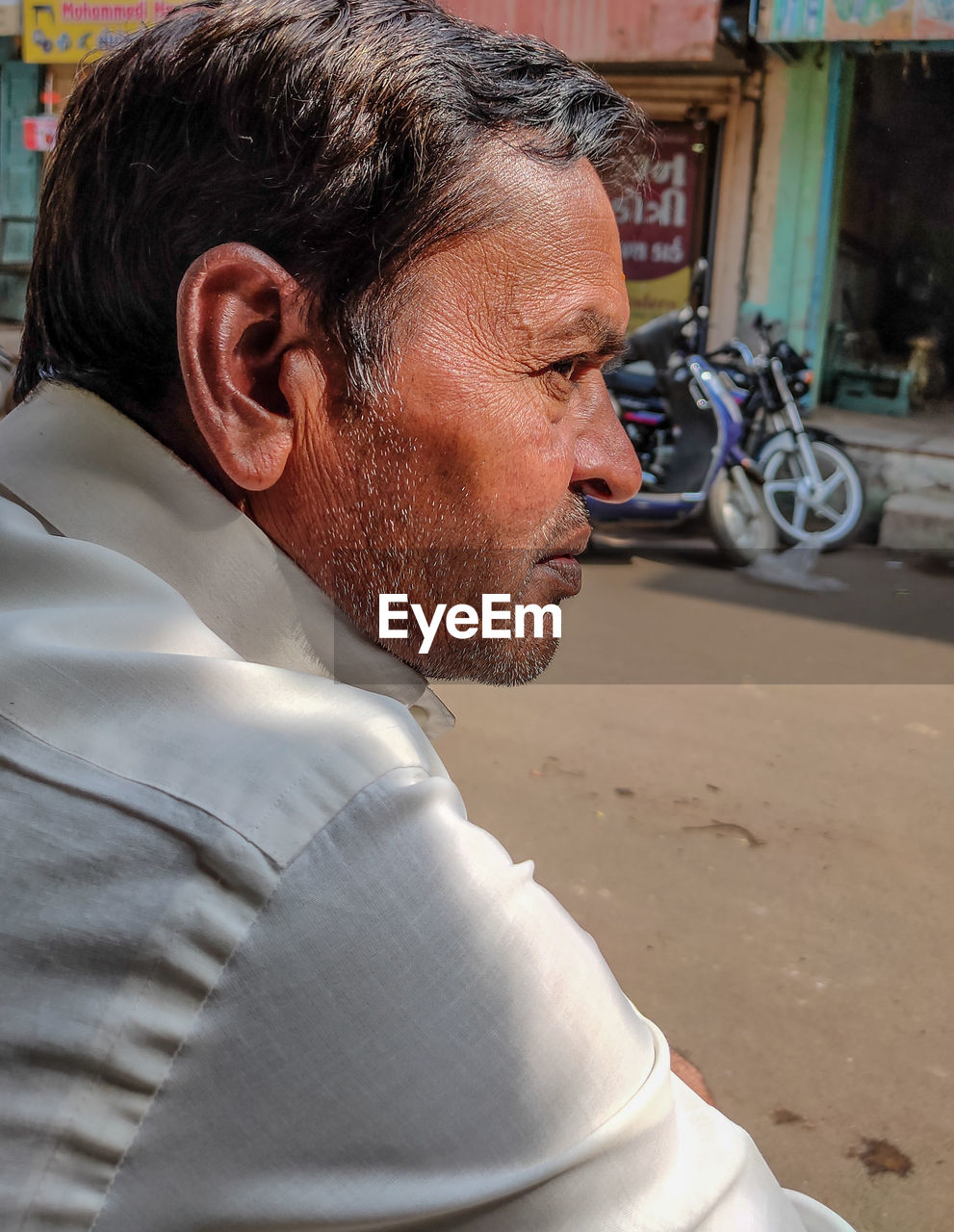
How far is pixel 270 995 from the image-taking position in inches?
24.3

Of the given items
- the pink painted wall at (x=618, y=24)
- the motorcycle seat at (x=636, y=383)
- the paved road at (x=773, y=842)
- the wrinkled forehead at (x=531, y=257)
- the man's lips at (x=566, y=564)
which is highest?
the pink painted wall at (x=618, y=24)

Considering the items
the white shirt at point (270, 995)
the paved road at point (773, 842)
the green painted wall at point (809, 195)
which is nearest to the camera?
the white shirt at point (270, 995)

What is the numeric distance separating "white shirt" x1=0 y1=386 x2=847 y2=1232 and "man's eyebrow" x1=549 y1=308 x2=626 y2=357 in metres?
0.53

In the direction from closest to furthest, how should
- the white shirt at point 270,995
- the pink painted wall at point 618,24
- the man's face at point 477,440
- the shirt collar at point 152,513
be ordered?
the white shirt at point 270,995 < the shirt collar at point 152,513 < the man's face at point 477,440 < the pink painted wall at point 618,24

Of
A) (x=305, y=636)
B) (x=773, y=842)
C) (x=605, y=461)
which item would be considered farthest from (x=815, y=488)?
(x=305, y=636)

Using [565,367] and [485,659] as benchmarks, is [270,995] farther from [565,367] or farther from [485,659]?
[565,367]

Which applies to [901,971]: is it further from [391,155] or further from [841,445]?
[841,445]

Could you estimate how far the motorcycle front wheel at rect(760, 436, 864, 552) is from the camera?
6570 mm

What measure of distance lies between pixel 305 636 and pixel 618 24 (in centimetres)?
866

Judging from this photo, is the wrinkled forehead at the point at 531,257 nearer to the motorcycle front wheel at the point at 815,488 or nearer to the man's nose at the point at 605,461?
the man's nose at the point at 605,461

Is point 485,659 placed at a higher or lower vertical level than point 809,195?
lower

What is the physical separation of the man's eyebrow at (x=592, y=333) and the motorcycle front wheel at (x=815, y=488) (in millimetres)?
5599

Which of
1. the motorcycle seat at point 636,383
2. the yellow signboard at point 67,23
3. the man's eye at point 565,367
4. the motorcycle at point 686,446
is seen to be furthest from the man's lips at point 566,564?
the yellow signboard at point 67,23

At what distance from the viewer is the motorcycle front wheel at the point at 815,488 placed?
6.57 metres
